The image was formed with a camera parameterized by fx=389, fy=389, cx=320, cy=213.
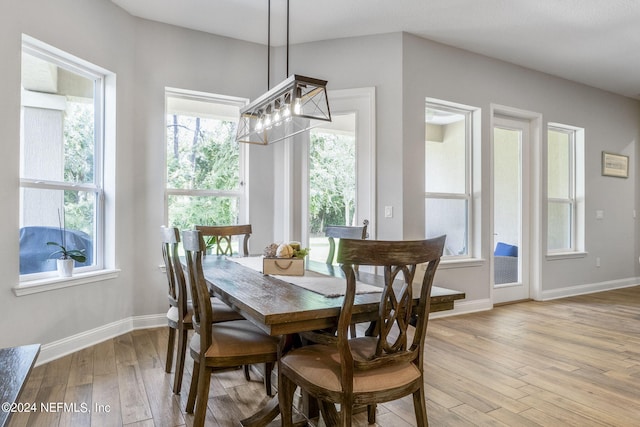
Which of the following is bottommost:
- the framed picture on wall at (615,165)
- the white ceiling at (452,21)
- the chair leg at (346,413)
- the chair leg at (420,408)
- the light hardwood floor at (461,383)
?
the light hardwood floor at (461,383)

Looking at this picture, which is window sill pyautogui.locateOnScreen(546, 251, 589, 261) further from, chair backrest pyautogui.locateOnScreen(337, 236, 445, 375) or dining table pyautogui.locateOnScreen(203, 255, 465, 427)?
chair backrest pyautogui.locateOnScreen(337, 236, 445, 375)

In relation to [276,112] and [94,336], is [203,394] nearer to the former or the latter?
[276,112]

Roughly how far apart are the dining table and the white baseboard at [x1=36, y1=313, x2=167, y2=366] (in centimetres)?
143

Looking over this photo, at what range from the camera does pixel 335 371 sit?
1.49m

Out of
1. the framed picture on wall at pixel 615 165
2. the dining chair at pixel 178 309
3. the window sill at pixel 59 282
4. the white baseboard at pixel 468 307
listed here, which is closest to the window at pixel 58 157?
the window sill at pixel 59 282

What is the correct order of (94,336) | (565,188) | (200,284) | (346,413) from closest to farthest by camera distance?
(346,413) < (200,284) < (94,336) < (565,188)

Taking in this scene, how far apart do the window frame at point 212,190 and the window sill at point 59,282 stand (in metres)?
0.71

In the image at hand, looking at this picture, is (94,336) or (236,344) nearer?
(236,344)

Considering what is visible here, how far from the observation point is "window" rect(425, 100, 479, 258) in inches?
165

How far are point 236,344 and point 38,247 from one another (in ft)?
6.73

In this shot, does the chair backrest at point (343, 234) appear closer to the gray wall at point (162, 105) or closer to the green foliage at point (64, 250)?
the gray wall at point (162, 105)

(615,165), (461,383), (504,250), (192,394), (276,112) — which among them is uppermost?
(615,165)

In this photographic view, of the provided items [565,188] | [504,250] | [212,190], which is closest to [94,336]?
[212,190]

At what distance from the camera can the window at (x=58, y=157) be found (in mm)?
2814
